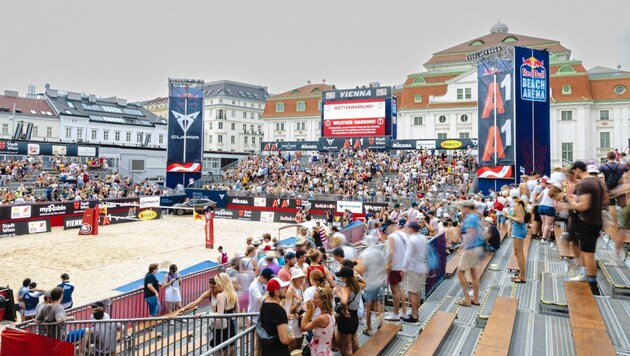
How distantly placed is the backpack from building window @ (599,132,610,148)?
164 feet

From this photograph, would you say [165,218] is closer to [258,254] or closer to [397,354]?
[258,254]

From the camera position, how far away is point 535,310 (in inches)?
291

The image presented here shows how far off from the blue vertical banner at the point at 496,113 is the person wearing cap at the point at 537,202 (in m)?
15.3

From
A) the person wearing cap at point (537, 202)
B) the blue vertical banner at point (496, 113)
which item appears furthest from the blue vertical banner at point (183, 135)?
the person wearing cap at point (537, 202)

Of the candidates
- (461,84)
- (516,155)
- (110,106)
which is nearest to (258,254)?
(516,155)

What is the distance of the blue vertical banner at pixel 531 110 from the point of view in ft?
89.7

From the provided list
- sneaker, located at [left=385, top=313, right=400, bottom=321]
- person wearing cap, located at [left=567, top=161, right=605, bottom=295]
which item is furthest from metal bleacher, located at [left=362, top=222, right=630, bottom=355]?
person wearing cap, located at [left=567, top=161, right=605, bottom=295]

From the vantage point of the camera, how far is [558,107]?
50.2 meters

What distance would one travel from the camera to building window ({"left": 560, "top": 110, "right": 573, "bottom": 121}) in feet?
164

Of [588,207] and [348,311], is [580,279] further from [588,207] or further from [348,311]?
[348,311]

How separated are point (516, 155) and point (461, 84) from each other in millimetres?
29581

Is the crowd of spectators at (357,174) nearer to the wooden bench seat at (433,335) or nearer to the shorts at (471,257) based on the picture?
the shorts at (471,257)

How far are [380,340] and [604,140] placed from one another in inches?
2141

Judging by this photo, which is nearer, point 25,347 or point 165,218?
point 25,347
